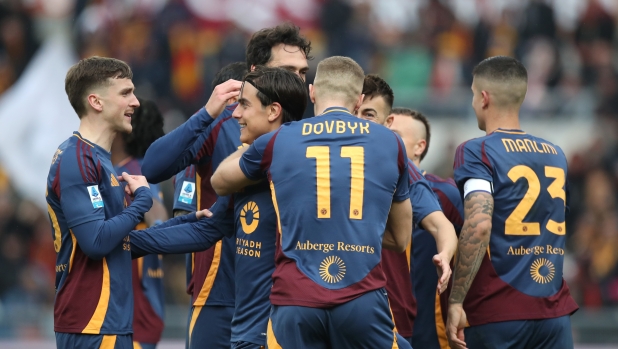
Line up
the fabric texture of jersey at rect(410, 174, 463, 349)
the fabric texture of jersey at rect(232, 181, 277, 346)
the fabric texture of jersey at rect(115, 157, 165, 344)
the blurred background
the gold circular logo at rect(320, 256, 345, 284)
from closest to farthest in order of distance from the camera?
the gold circular logo at rect(320, 256, 345, 284), the fabric texture of jersey at rect(232, 181, 277, 346), the fabric texture of jersey at rect(410, 174, 463, 349), the fabric texture of jersey at rect(115, 157, 165, 344), the blurred background

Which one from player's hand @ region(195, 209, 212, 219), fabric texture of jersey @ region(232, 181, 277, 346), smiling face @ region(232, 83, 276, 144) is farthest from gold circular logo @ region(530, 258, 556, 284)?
player's hand @ region(195, 209, 212, 219)

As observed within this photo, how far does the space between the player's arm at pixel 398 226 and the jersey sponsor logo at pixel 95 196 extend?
65.0 inches

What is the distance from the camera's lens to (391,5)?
17.1 metres

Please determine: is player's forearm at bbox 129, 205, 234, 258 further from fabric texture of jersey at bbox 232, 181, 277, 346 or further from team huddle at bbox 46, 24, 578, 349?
fabric texture of jersey at bbox 232, 181, 277, 346

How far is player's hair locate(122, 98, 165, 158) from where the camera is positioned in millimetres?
7863

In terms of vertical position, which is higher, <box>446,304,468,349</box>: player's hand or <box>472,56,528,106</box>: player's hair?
<box>472,56,528,106</box>: player's hair

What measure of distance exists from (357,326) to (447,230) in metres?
1.19

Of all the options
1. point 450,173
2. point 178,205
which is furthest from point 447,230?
point 450,173

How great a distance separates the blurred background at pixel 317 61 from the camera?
50.3 feet

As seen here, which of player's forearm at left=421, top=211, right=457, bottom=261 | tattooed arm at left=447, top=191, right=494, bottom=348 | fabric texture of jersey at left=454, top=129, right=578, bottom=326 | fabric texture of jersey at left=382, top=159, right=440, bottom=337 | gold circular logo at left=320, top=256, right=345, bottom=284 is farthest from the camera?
fabric texture of jersey at left=382, top=159, right=440, bottom=337

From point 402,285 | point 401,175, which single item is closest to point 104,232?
point 401,175

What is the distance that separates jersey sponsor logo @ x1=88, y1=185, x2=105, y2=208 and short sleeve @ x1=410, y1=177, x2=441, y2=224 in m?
1.96

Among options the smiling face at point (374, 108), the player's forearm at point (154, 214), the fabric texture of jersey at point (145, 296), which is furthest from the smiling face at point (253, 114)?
the player's forearm at point (154, 214)

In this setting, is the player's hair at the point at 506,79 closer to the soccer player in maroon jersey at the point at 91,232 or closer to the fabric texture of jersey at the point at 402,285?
the fabric texture of jersey at the point at 402,285
